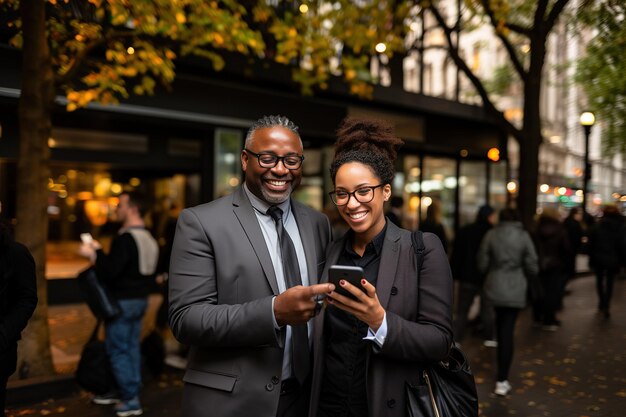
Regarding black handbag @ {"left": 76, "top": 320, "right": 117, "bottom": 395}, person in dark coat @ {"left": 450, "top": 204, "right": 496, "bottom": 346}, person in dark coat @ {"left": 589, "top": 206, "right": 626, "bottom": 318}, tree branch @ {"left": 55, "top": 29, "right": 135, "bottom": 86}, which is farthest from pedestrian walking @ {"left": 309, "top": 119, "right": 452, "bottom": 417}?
person in dark coat @ {"left": 589, "top": 206, "right": 626, "bottom": 318}

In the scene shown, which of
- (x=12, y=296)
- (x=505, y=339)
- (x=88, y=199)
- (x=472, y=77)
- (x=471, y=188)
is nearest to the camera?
(x=12, y=296)

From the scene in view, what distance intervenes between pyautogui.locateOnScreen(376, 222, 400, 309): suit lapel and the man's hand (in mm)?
397

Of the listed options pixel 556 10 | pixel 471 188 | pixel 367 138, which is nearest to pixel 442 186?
pixel 471 188

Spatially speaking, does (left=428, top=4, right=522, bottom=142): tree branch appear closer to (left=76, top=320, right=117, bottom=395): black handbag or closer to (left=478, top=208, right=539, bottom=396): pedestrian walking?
(left=478, top=208, right=539, bottom=396): pedestrian walking

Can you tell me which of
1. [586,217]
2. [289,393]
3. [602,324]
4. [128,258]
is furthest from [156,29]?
[586,217]

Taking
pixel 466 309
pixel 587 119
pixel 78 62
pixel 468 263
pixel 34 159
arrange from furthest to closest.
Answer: pixel 587 119 < pixel 466 309 < pixel 468 263 < pixel 78 62 < pixel 34 159

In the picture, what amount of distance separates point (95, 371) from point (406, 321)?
181 inches

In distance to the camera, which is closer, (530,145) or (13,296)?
(13,296)

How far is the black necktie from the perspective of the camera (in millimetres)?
2678

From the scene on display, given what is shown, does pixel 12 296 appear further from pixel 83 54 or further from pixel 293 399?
pixel 83 54

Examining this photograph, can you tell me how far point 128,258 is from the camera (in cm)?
598

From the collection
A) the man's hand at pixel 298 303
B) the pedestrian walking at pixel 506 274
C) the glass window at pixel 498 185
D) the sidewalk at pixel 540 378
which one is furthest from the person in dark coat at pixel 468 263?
the glass window at pixel 498 185

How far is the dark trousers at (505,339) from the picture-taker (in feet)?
22.5

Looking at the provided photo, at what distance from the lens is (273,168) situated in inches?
106
